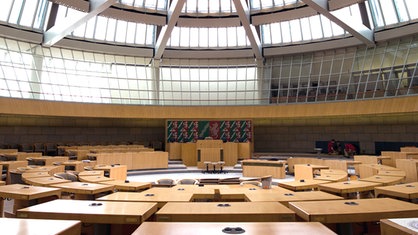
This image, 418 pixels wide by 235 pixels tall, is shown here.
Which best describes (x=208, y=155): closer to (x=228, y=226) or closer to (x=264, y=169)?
(x=264, y=169)

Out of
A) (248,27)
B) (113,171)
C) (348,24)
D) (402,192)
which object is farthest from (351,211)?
(248,27)

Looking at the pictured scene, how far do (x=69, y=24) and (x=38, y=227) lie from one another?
18.9 meters

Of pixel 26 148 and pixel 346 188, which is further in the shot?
pixel 26 148

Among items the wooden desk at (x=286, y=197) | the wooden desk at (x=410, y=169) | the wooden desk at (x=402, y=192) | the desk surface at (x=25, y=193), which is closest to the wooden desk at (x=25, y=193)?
the desk surface at (x=25, y=193)

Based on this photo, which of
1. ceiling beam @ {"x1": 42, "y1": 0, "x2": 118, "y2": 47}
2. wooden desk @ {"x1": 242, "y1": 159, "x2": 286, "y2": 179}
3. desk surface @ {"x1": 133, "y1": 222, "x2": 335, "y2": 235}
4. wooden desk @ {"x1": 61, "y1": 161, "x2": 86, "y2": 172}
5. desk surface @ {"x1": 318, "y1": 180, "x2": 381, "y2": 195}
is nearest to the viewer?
desk surface @ {"x1": 133, "y1": 222, "x2": 335, "y2": 235}

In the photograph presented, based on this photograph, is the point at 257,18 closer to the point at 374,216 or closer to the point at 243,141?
the point at 243,141

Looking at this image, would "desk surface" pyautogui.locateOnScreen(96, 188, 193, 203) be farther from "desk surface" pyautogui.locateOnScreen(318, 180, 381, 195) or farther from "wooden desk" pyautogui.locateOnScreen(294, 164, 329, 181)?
"wooden desk" pyautogui.locateOnScreen(294, 164, 329, 181)

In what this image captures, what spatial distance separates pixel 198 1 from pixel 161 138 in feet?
38.0

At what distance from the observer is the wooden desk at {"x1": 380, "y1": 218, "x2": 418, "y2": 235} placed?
2027mm

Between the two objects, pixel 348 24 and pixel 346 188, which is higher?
pixel 348 24

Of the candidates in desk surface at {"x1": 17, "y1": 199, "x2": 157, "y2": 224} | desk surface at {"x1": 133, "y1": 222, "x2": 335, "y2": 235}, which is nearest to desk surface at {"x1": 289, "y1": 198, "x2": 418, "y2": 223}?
desk surface at {"x1": 133, "y1": 222, "x2": 335, "y2": 235}

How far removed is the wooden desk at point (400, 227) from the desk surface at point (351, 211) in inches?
36.5

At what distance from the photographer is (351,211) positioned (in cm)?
331

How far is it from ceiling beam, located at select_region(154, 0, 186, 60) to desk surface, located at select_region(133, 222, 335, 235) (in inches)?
698
